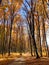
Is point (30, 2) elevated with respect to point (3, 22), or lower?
elevated

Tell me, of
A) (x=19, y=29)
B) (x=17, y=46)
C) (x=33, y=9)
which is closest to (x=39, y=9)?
(x=33, y=9)

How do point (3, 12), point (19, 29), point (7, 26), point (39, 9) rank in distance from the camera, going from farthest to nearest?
point (19, 29) < point (7, 26) < point (3, 12) < point (39, 9)

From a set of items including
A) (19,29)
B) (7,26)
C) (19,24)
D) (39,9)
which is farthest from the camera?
(19,29)

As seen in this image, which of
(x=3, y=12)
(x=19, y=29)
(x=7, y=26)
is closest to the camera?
(x=3, y=12)

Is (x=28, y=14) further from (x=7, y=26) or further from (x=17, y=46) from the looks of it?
(x=17, y=46)

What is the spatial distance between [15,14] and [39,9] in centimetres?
1178

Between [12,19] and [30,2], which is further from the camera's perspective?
[12,19]

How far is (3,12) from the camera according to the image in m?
37.1

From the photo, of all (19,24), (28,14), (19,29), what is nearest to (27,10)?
(28,14)

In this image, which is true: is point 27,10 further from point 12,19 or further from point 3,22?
point 3,22

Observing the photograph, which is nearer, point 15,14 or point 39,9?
point 39,9

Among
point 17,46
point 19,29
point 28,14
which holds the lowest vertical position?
point 17,46

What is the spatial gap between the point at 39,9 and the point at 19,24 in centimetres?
1942

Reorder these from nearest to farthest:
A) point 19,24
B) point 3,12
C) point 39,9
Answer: point 39,9, point 3,12, point 19,24
